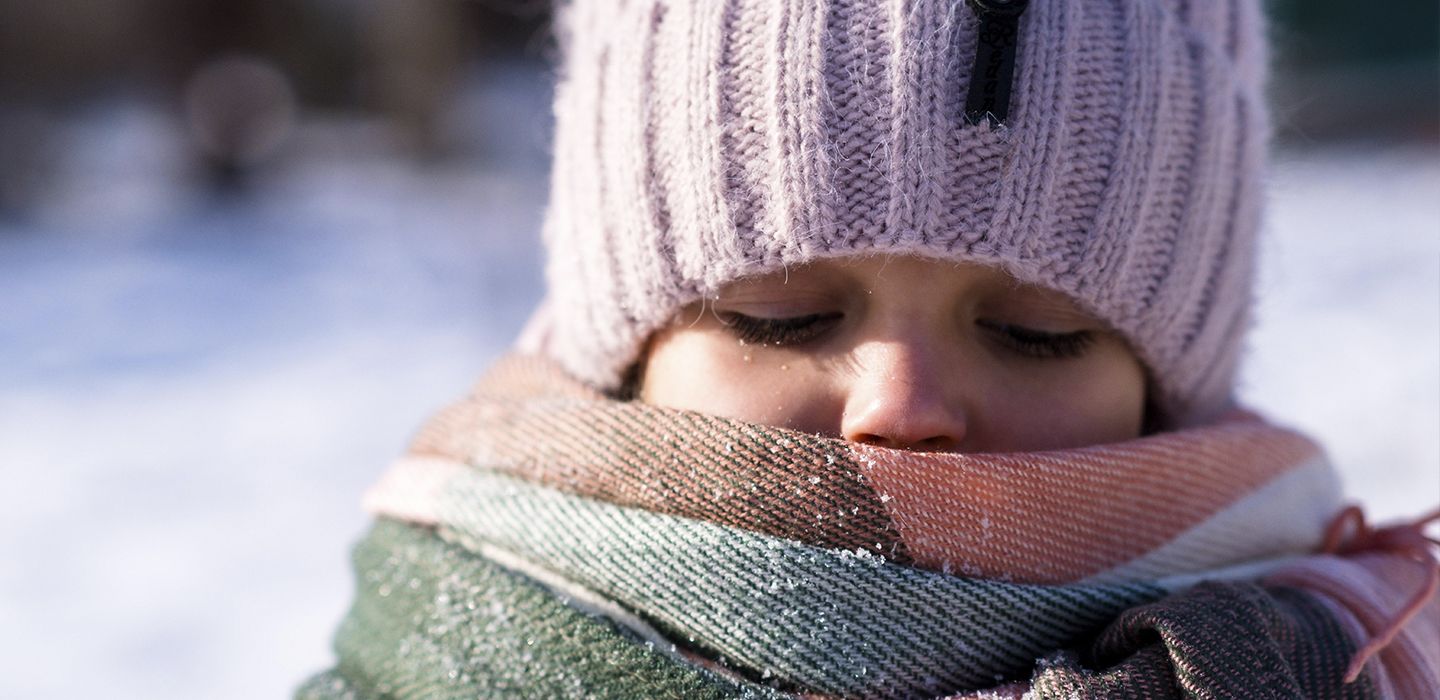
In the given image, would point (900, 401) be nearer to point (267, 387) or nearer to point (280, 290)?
point (267, 387)

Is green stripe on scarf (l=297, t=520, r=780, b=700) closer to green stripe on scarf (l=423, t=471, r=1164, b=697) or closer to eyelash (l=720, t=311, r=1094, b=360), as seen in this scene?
green stripe on scarf (l=423, t=471, r=1164, b=697)

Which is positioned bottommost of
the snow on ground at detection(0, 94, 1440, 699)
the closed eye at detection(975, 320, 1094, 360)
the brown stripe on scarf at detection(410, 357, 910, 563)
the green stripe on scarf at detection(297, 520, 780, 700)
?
the snow on ground at detection(0, 94, 1440, 699)

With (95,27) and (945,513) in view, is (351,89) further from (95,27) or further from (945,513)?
(945,513)

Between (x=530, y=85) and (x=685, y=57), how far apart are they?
10017 mm

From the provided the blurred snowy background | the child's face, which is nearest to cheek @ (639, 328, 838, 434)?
the child's face

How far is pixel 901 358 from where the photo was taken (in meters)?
0.97

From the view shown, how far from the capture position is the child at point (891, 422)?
926 millimetres

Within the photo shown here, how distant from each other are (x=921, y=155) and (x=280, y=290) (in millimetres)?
4161

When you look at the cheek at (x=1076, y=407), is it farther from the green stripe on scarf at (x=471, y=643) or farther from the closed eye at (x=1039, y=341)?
the green stripe on scarf at (x=471, y=643)

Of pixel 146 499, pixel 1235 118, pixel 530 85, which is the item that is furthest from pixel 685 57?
pixel 530 85

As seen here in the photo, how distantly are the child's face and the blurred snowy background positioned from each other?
416 millimetres

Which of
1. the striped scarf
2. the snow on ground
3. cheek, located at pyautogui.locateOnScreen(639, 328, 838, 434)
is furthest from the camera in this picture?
the snow on ground

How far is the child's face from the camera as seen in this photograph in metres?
0.98

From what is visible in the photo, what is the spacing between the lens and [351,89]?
11.0 m
